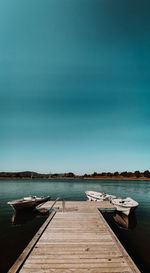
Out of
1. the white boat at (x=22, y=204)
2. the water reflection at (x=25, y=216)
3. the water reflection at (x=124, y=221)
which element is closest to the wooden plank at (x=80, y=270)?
the water reflection at (x=124, y=221)

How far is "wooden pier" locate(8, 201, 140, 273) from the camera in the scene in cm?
422

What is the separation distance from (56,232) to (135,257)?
5.03m

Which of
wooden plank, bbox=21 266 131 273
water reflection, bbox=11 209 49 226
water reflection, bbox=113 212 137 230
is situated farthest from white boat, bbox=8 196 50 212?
wooden plank, bbox=21 266 131 273

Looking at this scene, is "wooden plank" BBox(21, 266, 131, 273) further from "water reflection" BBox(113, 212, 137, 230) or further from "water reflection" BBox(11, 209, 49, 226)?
"water reflection" BBox(11, 209, 49, 226)

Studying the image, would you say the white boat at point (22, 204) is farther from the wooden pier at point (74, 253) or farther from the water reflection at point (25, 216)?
the wooden pier at point (74, 253)

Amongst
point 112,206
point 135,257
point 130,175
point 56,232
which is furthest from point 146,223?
point 130,175

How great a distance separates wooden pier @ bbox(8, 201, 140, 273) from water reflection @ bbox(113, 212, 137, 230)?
278 inches

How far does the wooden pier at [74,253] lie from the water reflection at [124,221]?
707cm

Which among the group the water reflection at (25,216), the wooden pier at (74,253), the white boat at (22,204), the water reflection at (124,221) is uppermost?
the wooden pier at (74,253)

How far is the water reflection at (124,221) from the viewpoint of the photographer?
1277 centimetres

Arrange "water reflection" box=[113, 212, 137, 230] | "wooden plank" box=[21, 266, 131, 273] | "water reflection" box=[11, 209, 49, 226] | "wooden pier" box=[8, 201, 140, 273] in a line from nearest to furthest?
"wooden plank" box=[21, 266, 131, 273], "wooden pier" box=[8, 201, 140, 273], "water reflection" box=[113, 212, 137, 230], "water reflection" box=[11, 209, 49, 226]

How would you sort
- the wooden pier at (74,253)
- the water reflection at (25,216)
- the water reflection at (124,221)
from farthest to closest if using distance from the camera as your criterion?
the water reflection at (25,216) < the water reflection at (124,221) < the wooden pier at (74,253)

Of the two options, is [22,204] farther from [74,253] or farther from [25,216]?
[74,253]

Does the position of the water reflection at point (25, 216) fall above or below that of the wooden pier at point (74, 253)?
below
